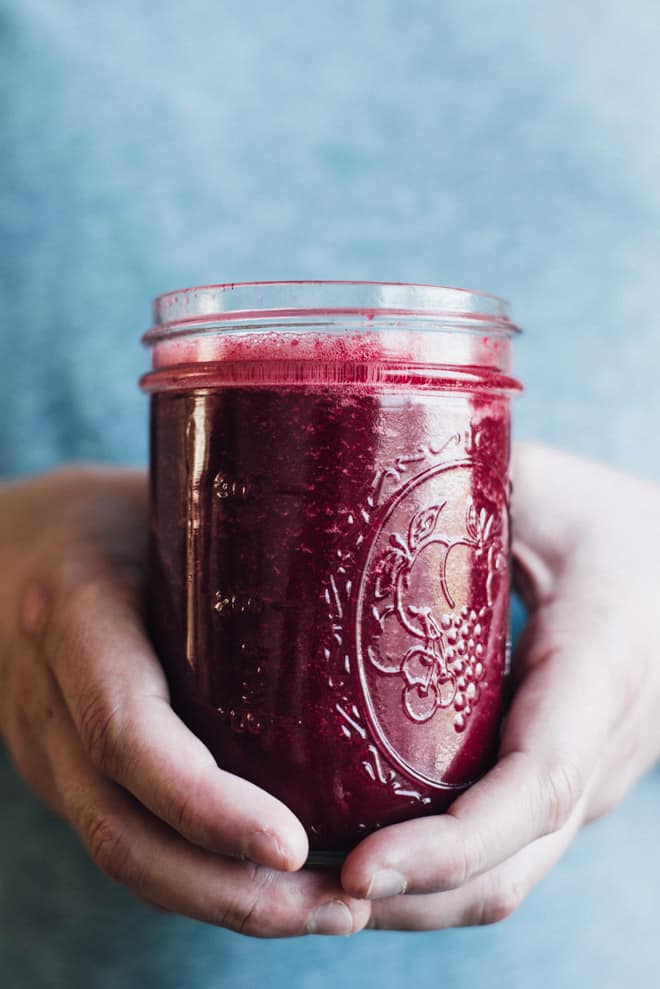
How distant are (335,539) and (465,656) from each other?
0.16 m

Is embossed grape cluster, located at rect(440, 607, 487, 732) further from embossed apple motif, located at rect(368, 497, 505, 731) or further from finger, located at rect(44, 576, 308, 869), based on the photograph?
finger, located at rect(44, 576, 308, 869)

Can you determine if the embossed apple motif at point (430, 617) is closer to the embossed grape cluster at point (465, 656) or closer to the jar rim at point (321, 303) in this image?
the embossed grape cluster at point (465, 656)

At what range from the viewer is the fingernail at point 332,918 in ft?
2.39

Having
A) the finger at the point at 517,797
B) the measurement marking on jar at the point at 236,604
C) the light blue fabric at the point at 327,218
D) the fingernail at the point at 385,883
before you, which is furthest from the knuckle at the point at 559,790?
the light blue fabric at the point at 327,218

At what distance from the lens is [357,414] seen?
711 millimetres

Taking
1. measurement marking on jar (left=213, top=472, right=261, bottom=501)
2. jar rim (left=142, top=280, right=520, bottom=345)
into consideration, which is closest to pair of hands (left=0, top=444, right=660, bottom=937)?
measurement marking on jar (left=213, top=472, right=261, bottom=501)

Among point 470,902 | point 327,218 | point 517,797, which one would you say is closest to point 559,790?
point 517,797

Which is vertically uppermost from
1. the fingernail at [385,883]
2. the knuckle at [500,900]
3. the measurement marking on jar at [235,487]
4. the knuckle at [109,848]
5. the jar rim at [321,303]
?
the jar rim at [321,303]

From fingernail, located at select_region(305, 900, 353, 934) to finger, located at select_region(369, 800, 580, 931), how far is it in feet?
0.30

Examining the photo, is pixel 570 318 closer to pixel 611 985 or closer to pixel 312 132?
pixel 312 132

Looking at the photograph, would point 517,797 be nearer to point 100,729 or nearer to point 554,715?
point 554,715

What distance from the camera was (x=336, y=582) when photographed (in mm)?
716

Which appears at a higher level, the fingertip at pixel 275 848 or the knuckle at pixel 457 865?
the fingertip at pixel 275 848

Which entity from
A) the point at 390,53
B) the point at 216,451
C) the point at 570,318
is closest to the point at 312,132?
the point at 390,53
